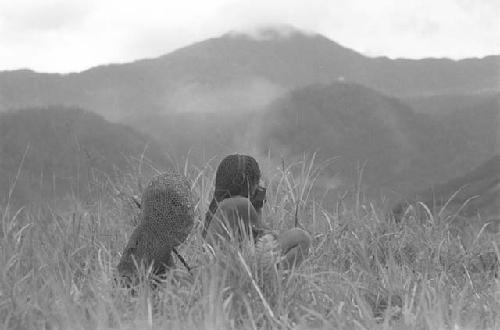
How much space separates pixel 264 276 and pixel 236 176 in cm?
59

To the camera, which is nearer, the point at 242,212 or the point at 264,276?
the point at 264,276

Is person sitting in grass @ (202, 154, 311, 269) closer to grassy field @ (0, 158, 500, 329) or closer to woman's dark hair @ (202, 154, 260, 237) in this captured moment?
woman's dark hair @ (202, 154, 260, 237)

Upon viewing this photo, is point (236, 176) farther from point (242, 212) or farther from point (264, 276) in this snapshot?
point (264, 276)

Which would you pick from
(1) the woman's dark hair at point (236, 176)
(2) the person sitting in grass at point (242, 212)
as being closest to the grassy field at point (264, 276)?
(2) the person sitting in grass at point (242, 212)

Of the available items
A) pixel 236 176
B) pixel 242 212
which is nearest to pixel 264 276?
pixel 242 212

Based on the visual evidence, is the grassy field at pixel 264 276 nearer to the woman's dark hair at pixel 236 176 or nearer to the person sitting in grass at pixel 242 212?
the person sitting in grass at pixel 242 212

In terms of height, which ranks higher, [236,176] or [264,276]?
[236,176]

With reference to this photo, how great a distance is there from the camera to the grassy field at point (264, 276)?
2.63 meters

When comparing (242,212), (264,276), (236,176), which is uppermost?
(236,176)

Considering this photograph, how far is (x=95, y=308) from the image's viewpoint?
2.77 metres

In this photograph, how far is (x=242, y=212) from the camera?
3441 millimetres

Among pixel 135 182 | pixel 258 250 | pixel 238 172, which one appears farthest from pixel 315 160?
pixel 258 250

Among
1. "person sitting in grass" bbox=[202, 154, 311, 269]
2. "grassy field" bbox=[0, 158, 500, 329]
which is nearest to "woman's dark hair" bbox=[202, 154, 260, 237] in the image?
"person sitting in grass" bbox=[202, 154, 311, 269]

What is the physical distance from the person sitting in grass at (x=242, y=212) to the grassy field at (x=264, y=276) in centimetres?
12
